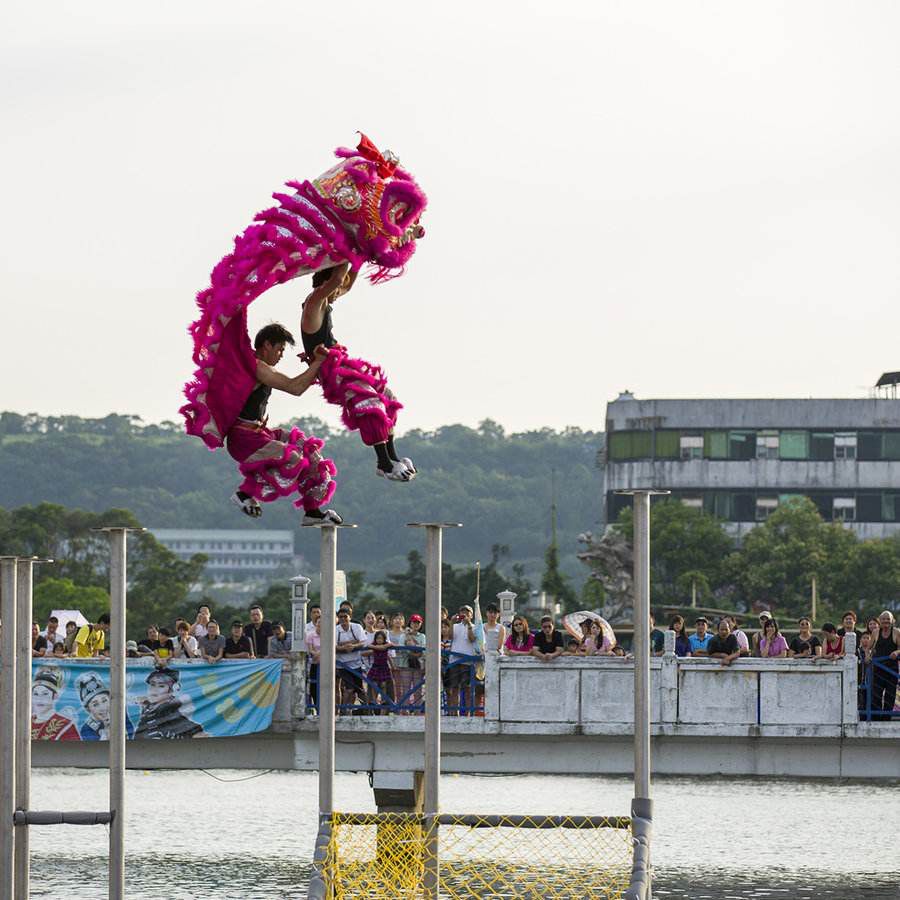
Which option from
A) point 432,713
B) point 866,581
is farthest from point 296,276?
point 866,581

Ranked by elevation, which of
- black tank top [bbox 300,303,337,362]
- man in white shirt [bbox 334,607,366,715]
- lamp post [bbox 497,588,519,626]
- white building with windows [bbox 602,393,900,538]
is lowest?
man in white shirt [bbox 334,607,366,715]

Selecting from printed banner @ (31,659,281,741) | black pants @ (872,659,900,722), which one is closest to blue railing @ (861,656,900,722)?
black pants @ (872,659,900,722)

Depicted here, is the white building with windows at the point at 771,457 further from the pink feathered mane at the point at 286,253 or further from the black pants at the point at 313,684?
the pink feathered mane at the point at 286,253

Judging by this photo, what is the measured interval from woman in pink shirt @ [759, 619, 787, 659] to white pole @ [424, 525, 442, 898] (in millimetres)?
11230

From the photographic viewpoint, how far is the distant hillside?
556 ft

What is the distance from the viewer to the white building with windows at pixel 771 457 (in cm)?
9175

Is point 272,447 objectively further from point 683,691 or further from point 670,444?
point 670,444

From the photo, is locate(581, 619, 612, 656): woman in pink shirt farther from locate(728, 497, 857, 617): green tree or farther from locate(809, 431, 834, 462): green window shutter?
locate(809, 431, 834, 462): green window shutter

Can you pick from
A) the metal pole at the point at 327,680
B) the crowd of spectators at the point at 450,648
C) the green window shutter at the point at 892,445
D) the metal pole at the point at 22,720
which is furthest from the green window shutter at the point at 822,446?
the metal pole at the point at 327,680

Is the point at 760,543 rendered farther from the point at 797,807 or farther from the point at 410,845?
the point at 410,845

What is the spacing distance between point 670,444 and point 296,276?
251ft

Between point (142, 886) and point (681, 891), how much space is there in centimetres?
897

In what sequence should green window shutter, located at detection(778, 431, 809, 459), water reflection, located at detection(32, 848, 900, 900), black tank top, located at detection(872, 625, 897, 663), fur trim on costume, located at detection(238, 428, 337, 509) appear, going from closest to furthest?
fur trim on costume, located at detection(238, 428, 337, 509), black tank top, located at detection(872, 625, 897, 663), water reflection, located at detection(32, 848, 900, 900), green window shutter, located at detection(778, 431, 809, 459)

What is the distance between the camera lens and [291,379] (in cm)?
1697
